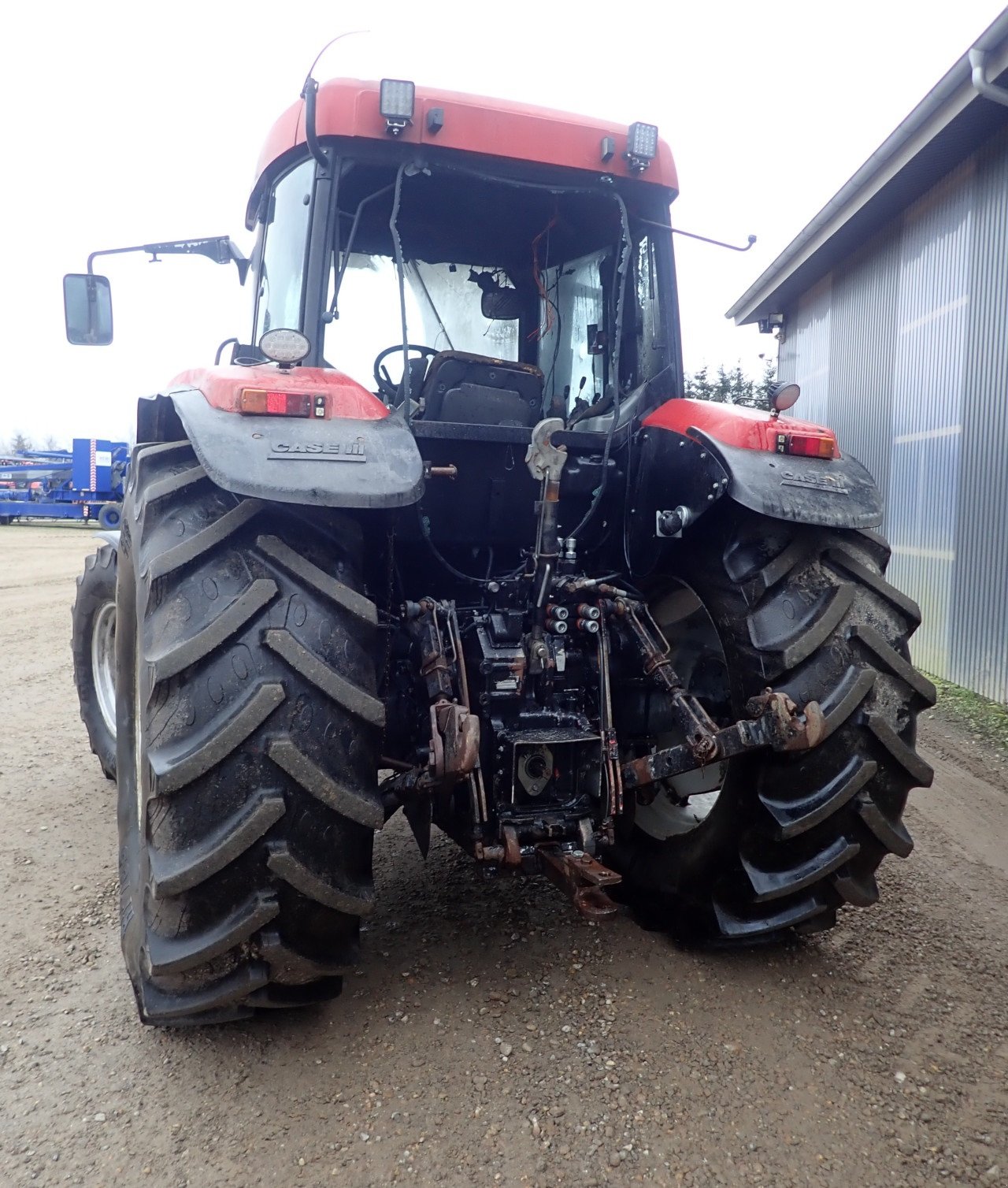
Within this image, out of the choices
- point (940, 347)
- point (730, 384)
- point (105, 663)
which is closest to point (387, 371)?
point (105, 663)

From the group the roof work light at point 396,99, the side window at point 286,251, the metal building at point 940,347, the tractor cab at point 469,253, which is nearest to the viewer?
the roof work light at point 396,99

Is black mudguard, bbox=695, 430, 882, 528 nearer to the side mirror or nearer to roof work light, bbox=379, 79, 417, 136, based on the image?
roof work light, bbox=379, 79, 417, 136

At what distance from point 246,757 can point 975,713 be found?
519 cm

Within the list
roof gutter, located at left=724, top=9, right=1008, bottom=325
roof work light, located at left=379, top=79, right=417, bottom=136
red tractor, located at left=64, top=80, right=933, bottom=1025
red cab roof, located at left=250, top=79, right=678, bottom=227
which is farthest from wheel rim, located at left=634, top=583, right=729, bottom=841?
roof gutter, located at left=724, top=9, right=1008, bottom=325

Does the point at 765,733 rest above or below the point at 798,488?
below

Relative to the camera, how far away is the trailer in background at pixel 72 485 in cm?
1970

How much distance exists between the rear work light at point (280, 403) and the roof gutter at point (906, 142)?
4982 mm

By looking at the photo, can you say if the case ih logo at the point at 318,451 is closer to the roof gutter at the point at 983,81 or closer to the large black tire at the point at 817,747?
the large black tire at the point at 817,747

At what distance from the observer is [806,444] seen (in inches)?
98.3

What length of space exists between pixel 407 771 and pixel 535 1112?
81cm

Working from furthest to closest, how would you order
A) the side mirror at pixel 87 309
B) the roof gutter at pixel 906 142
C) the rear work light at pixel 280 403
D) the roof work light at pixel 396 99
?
the roof gutter at pixel 906 142 < the side mirror at pixel 87 309 < the roof work light at pixel 396 99 < the rear work light at pixel 280 403

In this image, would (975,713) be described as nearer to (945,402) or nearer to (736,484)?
(945,402)

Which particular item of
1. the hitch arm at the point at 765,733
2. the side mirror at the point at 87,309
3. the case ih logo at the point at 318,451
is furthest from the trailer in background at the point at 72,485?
the hitch arm at the point at 765,733

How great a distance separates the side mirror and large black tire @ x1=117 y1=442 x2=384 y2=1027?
1717 mm
